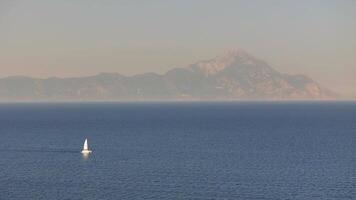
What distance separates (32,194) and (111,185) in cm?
1485

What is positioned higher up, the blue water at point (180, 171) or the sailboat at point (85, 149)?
the sailboat at point (85, 149)

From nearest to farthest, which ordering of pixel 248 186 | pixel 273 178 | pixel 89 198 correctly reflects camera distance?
pixel 89 198, pixel 248 186, pixel 273 178

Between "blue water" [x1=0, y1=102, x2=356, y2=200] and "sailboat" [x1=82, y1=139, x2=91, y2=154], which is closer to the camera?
"blue water" [x1=0, y1=102, x2=356, y2=200]

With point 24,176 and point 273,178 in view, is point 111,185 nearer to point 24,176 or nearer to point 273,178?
point 24,176

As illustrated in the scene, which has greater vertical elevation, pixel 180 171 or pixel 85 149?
pixel 85 149

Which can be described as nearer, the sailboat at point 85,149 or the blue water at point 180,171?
the blue water at point 180,171

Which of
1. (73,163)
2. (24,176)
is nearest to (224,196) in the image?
(24,176)

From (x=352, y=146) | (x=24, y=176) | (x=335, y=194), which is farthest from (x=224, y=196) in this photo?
(x=352, y=146)

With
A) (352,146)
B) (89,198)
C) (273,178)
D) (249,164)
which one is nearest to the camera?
(89,198)

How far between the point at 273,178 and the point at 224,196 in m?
20.4

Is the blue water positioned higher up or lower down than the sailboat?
lower down

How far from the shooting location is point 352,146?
611 feet

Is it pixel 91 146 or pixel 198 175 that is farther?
pixel 91 146

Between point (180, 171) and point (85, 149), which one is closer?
point (180, 171)
